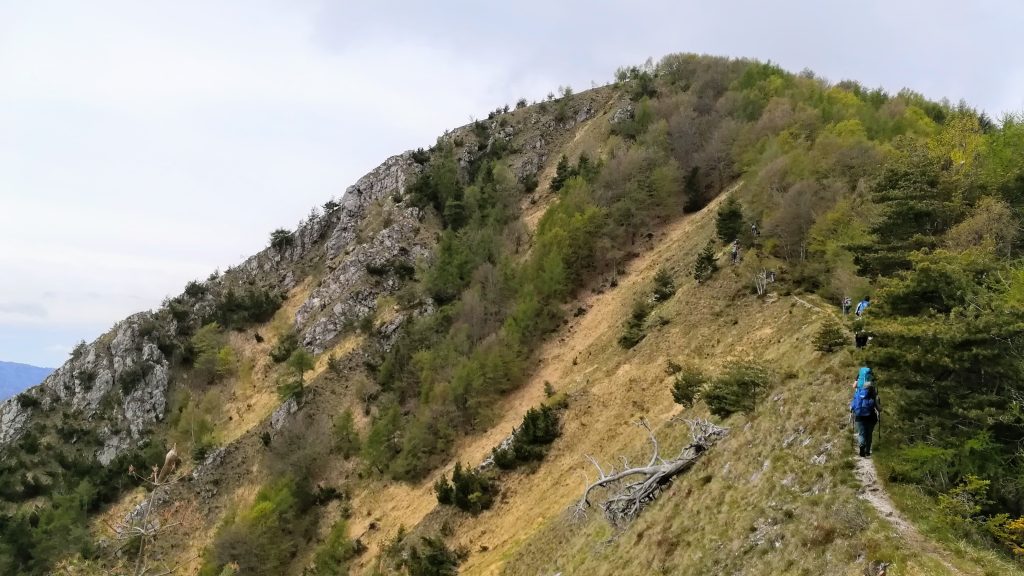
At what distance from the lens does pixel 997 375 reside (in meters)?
7.76

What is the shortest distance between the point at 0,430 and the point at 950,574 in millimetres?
78620

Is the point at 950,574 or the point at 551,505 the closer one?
the point at 950,574

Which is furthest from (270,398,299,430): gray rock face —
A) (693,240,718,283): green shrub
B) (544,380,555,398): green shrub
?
(693,240,718,283): green shrub

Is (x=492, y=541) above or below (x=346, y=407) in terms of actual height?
below

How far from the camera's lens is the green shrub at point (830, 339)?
1361cm

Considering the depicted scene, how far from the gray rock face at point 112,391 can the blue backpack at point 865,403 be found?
6242cm

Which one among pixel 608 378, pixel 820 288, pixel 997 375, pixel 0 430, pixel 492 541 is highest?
pixel 0 430

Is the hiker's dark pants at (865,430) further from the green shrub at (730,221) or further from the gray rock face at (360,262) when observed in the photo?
the gray rock face at (360,262)

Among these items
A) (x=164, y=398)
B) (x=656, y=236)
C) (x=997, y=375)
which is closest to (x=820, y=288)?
(x=997, y=375)

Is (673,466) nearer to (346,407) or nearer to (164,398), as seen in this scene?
(346,407)

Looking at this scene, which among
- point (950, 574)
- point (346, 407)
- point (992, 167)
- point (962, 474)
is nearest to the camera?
point (950, 574)

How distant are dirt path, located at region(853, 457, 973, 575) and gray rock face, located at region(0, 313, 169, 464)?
6237 centimetres

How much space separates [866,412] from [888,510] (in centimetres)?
159

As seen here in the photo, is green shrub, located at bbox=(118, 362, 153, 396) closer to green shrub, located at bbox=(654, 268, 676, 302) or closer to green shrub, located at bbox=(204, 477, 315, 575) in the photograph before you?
green shrub, located at bbox=(204, 477, 315, 575)
